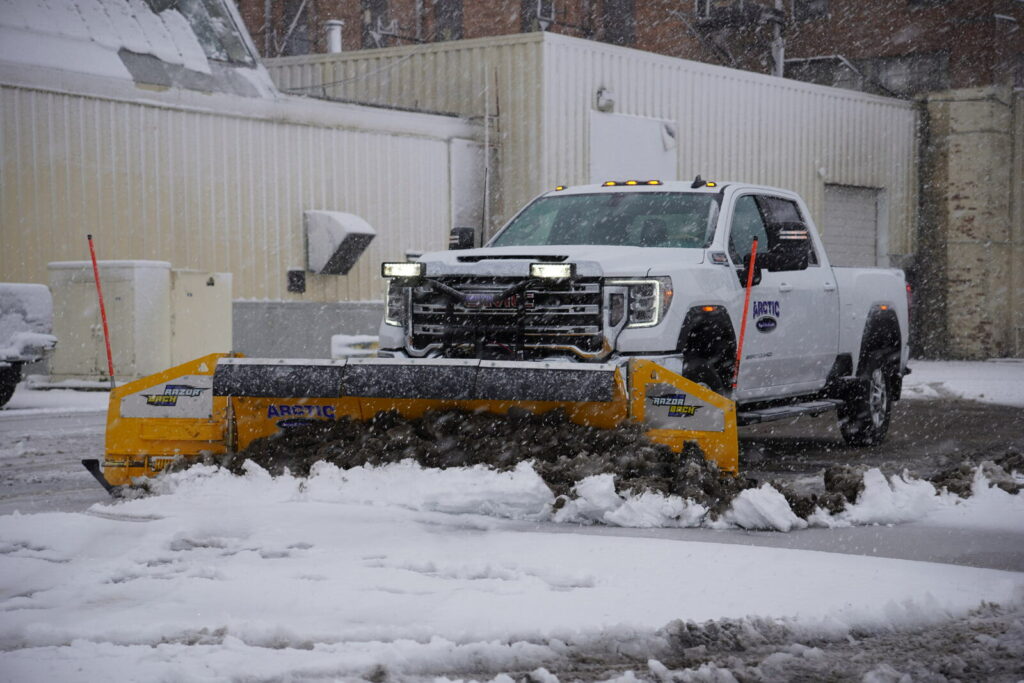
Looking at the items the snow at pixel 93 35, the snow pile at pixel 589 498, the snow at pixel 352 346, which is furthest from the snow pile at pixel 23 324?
the snow pile at pixel 589 498

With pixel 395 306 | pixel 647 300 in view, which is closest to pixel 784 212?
pixel 647 300

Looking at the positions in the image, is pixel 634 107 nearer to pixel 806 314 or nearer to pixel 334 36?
pixel 334 36

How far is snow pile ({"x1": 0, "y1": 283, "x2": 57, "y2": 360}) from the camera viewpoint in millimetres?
14305

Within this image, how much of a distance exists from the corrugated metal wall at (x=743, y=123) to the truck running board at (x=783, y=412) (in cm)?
1331

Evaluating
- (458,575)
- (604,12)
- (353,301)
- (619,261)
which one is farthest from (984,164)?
(458,575)

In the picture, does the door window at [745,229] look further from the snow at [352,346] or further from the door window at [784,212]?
the snow at [352,346]

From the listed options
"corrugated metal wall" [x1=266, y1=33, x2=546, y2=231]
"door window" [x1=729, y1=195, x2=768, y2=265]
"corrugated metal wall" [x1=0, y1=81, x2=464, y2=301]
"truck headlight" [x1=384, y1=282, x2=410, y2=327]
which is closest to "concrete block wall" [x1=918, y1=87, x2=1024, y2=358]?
"corrugated metal wall" [x1=266, y1=33, x2=546, y2=231]

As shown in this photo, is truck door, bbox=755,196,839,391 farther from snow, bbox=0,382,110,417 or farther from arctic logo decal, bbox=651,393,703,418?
snow, bbox=0,382,110,417

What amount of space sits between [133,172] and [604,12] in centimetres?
2164

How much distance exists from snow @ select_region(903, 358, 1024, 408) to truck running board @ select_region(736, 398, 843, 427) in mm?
6366

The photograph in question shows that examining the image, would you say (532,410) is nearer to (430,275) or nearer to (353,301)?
→ (430,275)

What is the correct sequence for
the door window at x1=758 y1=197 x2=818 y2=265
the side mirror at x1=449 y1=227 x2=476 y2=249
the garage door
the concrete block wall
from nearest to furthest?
the side mirror at x1=449 y1=227 x2=476 y2=249 → the door window at x1=758 y1=197 x2=818 y2=265 → the garage door → the concrete block wall

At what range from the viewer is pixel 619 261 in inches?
353

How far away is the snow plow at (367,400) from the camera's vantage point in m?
7.95
